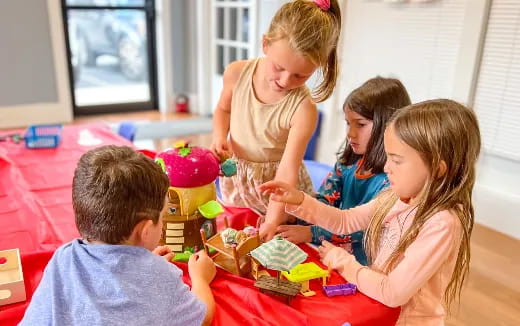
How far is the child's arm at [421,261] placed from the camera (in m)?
0.80

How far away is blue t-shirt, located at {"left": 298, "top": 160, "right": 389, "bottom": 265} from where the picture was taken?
109 centimetres

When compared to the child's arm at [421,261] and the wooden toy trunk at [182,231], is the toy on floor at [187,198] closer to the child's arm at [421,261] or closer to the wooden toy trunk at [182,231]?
the wooden toy trunk at [182,231]

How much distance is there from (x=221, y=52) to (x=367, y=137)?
3.28 m

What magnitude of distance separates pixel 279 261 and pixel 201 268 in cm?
18

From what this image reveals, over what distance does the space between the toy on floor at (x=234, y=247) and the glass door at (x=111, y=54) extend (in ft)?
11.8

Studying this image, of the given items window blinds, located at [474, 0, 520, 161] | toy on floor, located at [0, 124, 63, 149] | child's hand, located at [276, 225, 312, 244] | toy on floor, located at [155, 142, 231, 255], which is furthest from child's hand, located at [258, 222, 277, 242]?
window blinds, located at [474, 0, 520, 161]

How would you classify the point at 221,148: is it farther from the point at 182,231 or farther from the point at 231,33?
the point at 231,33

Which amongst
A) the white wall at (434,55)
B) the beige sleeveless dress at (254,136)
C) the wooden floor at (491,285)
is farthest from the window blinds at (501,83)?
the beige sleeveless dress at (254,136)

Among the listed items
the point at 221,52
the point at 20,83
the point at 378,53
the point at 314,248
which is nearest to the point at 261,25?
the point at 221,52

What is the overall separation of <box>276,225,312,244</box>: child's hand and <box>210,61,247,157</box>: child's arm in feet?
0.94

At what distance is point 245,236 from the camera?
902mm

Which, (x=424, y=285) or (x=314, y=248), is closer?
(x=424, y=285)

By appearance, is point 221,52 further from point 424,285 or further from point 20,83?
point 424,285

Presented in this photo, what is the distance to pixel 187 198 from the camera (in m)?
0.94
